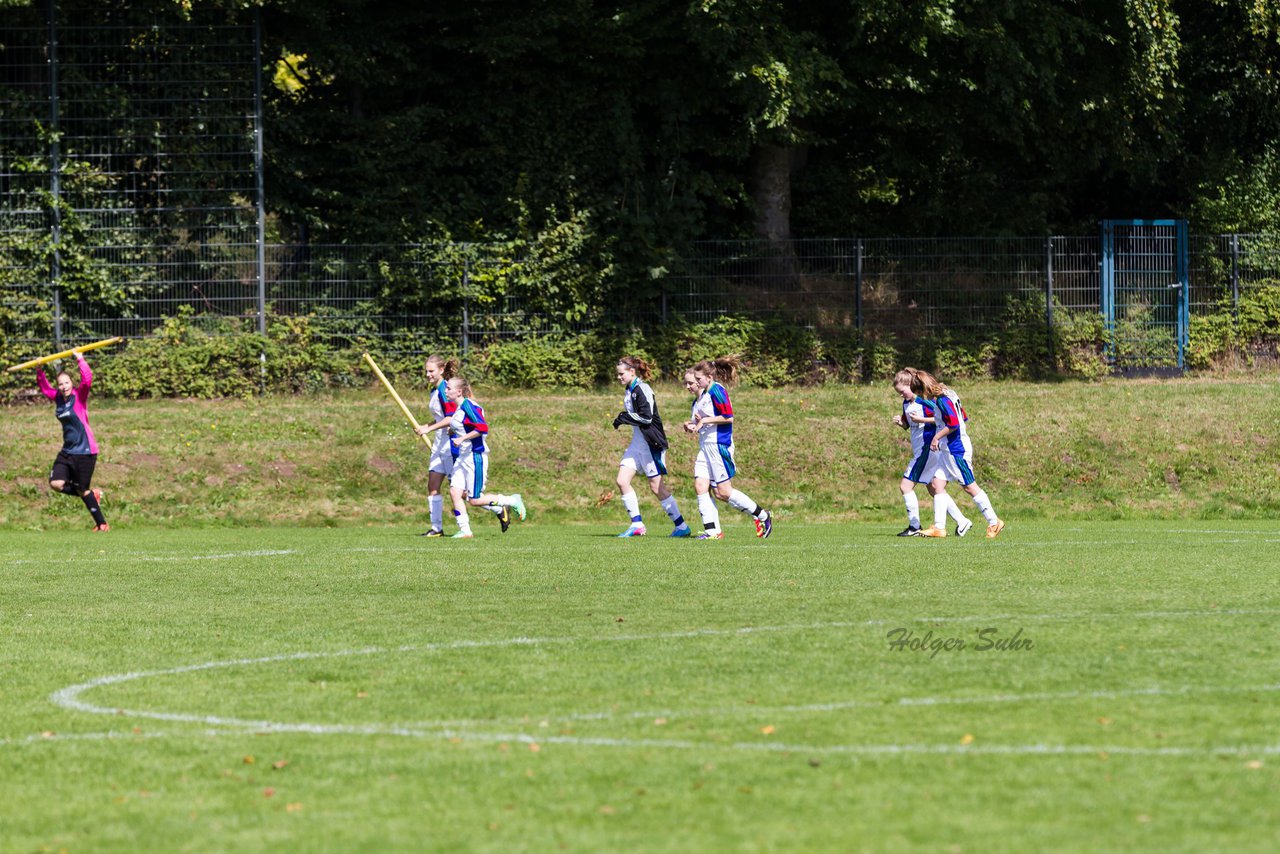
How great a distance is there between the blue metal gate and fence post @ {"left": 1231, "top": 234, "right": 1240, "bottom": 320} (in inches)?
36.9

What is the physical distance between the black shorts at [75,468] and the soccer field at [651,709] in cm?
696

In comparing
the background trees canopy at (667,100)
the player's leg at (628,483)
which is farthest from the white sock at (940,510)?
the background trees canopy at (667,100)

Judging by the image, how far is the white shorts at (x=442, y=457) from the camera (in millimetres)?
19172

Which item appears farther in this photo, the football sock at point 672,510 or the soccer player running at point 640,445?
the football sock at point 672,510

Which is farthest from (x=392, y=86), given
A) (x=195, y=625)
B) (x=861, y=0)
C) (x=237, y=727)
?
(x=237, y=727)

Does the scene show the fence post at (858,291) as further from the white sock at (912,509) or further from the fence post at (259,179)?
the white sock at (912,509)

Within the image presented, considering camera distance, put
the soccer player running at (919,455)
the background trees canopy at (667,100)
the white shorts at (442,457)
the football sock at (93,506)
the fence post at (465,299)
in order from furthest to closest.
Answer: the background trees canopy at (667,100) → the fence post at (465,299) → the football sock at (93,506) → the white shorts at (442,457) → the soccer player running at (919,455)

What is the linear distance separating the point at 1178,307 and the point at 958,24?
729 centimetres

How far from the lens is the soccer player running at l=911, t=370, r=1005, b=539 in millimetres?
18266

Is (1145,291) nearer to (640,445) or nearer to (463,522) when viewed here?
(640,445)

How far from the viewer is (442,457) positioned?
19297 mm

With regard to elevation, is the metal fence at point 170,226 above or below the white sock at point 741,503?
above

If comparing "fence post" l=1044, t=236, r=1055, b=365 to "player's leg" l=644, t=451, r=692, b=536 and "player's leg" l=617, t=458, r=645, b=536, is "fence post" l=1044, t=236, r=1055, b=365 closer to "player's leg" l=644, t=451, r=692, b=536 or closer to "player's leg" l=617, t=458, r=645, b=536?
"player's leg" l=644, t=451, r=692, b=536

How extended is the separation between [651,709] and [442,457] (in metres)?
11.6
